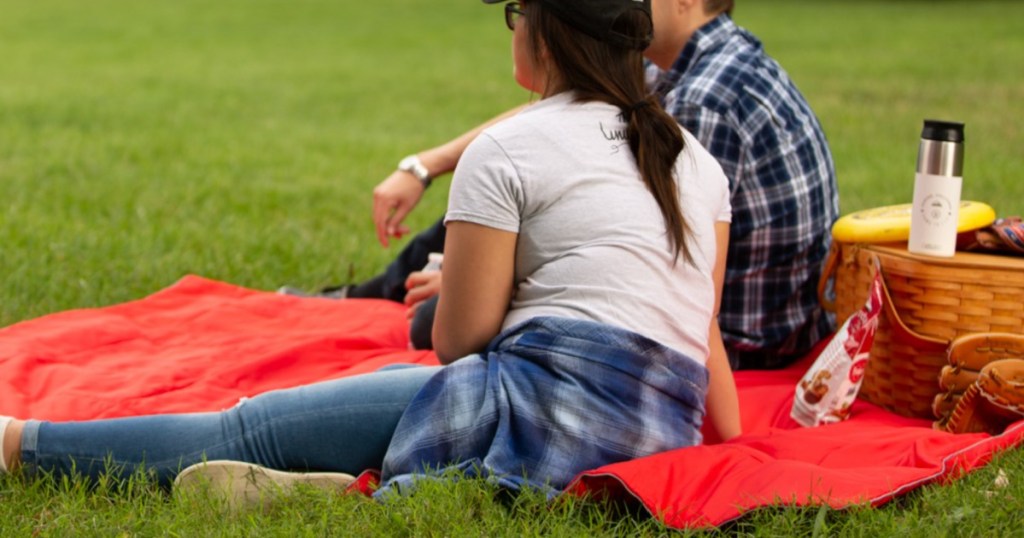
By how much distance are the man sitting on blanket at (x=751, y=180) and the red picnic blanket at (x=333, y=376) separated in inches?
6.2

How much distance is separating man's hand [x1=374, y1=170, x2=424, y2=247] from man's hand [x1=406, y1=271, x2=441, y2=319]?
15 centimetres

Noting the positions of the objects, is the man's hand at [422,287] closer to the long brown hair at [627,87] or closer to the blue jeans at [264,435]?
the blue jeans at [264,435]

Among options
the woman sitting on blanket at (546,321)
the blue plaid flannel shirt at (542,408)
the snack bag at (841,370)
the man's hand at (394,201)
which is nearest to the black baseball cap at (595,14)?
the woman sitting on blanket at (546,321)

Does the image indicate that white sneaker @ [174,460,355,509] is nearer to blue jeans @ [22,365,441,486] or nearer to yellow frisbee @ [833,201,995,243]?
blue jeans @ [22,365,441,486]

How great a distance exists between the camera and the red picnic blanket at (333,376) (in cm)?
279

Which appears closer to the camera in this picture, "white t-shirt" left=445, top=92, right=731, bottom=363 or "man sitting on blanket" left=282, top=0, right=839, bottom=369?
"white t-shirt" left=445, top=92, right=731, bottom=363

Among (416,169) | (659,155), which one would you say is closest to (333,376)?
(416,169)

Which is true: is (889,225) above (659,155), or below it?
below

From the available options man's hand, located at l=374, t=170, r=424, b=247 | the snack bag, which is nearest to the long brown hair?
the snack bag

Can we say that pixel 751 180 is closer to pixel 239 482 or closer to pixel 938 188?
pixel 938 188

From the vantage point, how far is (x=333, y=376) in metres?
3.91

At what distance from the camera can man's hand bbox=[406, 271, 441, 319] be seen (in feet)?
13.5

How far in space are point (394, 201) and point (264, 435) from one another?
1351 millimetres

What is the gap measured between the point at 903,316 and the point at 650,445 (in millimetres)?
1069
